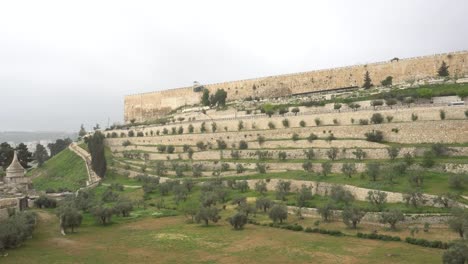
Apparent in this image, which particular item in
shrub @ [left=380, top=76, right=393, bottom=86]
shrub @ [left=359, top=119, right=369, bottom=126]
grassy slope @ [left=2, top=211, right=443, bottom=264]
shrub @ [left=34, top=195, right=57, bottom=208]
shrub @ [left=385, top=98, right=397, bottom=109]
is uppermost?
shrub @ [left=380, top=76, right=393, bottom=86]

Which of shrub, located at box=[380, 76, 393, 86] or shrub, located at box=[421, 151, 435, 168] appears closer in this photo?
shrub, located at box=[421, 151, 435, 168]

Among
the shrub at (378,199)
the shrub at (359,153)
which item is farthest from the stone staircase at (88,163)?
the shrub at (378,199)

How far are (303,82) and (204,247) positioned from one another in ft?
152

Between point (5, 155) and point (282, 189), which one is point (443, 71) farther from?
point (5, 155)

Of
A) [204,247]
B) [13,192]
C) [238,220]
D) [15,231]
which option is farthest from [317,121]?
[15,231]

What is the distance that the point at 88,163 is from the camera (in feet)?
186

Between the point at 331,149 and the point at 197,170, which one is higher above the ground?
the point at 331,149

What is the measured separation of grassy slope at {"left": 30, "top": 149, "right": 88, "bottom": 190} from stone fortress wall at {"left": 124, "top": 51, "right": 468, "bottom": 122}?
2266 centimetres

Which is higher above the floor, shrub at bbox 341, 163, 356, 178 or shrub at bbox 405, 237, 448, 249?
shrub at bbox 341, 163, 356, 178

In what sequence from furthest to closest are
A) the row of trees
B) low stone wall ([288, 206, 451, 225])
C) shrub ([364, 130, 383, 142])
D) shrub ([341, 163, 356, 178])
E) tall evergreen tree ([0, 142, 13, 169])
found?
tall evergreen tree ([0, 142, 13, 169]) → the row of trees → shrub ([364, 130, 383, 142]) → shrub ([341, 163, 356, 178]) → low stone wall ([288, 206, 451, 225])

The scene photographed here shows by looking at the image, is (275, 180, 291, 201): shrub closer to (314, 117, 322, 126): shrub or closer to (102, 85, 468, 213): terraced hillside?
(102, 85, 468, 213): terraced hillside

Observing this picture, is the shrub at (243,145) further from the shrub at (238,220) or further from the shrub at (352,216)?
the shrub at (352,216)

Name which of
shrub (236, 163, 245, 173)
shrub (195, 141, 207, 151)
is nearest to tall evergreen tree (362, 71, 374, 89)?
shrub (195, 141, 207, 151)

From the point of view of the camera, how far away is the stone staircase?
1980 inches
